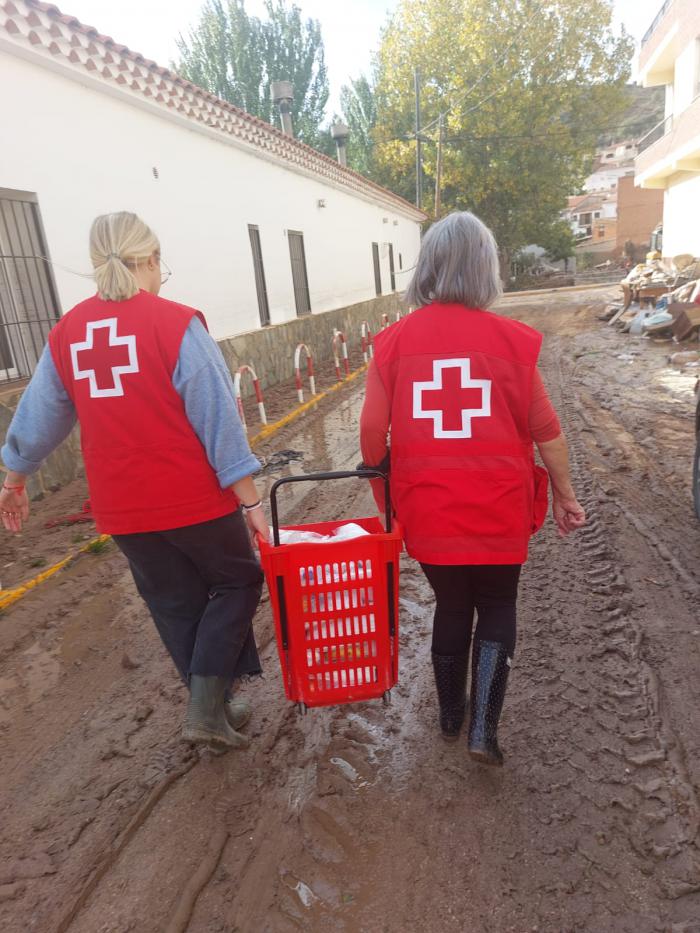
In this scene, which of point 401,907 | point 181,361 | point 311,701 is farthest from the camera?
point 311,701

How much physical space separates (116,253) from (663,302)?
14.6m

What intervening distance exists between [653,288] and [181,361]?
16.1 meters

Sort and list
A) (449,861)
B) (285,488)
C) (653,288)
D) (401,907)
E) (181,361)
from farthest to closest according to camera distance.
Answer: (653,288) < (285,488) < (181,361) < (449,861) < (401,907)

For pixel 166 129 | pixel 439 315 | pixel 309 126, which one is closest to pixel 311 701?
pixel 439 315

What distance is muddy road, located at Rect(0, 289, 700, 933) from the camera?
1830 mm

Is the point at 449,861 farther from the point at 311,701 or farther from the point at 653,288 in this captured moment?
the point at 653,288

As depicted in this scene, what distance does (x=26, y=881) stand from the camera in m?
2.00

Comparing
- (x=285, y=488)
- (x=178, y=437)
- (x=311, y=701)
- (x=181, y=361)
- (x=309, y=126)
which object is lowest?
(x=285, y=488)

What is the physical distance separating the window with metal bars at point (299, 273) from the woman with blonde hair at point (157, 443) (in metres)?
11.6

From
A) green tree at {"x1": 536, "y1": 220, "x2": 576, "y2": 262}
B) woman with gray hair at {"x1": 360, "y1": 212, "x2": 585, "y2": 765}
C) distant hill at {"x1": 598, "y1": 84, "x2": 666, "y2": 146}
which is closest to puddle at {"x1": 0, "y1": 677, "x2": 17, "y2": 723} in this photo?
woman with gray hair at {"x1": 360, "y1": 212, "x2": 585, "y2": 765}

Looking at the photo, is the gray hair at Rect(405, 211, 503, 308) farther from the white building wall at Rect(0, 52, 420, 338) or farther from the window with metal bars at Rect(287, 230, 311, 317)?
the window with metal bars at Rect(287, 230, 311, 317)

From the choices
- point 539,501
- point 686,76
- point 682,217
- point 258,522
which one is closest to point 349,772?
point 258,522

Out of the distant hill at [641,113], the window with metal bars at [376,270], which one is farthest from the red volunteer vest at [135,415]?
the distant hill at [641,113]

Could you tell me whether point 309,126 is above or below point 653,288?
above
